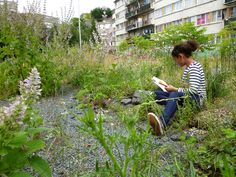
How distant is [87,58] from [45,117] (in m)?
3.84

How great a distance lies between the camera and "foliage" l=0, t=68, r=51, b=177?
133cm

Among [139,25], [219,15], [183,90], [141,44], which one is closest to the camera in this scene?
[183,90]

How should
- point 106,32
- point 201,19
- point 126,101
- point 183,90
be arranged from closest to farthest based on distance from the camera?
point 183,90 < point 126,101 < point 106,32 < point 201,19

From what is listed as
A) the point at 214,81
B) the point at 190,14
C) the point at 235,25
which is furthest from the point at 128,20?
the point at 214,81

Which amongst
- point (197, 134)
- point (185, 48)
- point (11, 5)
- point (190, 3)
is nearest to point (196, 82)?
point (185, 48)

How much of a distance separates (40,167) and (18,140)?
0.25m

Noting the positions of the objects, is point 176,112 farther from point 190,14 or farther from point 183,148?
point 190,14

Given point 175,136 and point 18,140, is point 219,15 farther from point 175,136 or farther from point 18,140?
point 18,140

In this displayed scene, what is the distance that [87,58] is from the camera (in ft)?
24.5

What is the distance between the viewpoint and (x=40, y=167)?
1.57 m

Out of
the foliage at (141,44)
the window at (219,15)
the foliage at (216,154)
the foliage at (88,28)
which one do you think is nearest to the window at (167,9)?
the window at (219,15)

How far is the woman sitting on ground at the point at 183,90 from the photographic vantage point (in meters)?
3.20

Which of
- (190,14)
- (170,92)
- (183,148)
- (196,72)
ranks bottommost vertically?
(183,148)

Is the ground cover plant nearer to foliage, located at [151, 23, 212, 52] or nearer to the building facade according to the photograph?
foliage, located at [151, 23, 212, 52]
